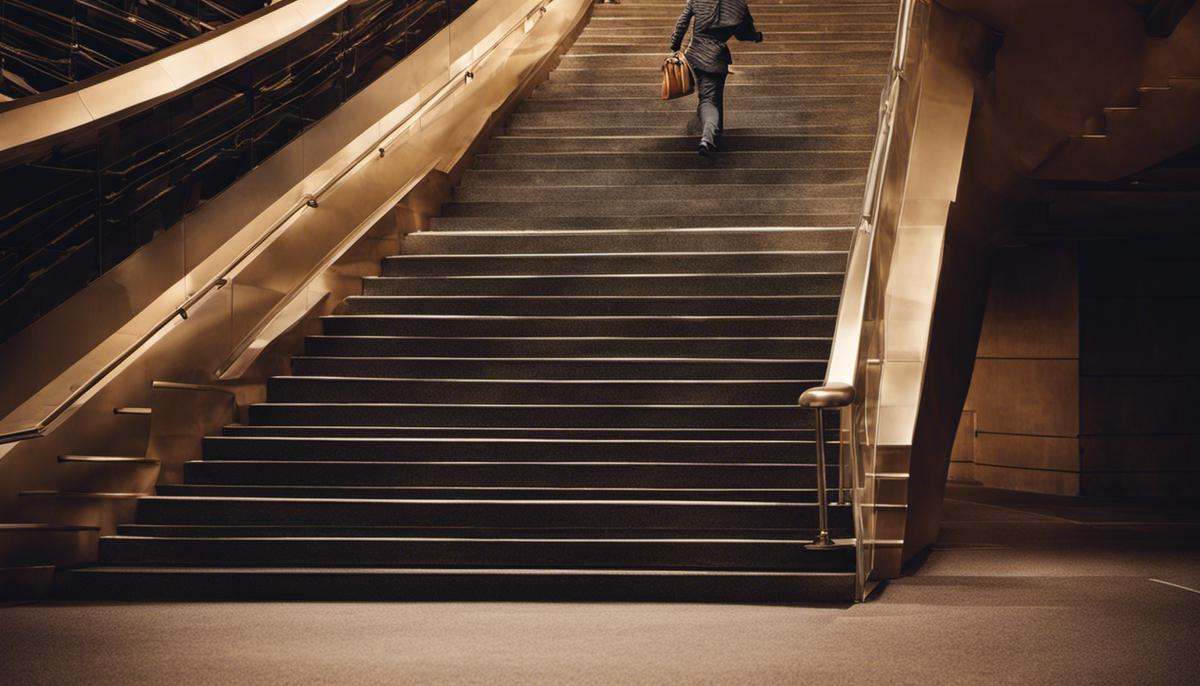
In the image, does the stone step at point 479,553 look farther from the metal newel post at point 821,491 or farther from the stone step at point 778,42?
the stone step at point 778,42

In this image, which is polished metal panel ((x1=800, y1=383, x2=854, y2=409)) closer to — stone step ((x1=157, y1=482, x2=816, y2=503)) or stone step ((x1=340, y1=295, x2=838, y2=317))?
stone step ((x1=157, y1=482, x2=816, y2=503))

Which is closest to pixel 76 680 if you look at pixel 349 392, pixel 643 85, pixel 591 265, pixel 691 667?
pixel 691 667

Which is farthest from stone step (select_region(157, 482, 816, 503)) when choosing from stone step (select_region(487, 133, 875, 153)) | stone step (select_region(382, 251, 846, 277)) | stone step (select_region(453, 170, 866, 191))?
stone step (select_region(487, 133, 875, 153))

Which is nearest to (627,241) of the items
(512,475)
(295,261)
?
(295,261)

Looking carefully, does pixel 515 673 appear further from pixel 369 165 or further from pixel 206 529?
pixel 369 165

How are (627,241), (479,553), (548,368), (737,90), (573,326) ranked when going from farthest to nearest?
(737,90) → (627,241) → (573,326) → (548,368) → (479,553)

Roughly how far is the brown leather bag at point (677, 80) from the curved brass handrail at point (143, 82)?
10.6 ft

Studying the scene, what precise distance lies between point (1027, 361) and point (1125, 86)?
6.19 meters

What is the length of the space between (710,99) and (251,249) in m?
4.42

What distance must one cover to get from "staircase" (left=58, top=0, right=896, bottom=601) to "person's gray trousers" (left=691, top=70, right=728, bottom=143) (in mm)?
283

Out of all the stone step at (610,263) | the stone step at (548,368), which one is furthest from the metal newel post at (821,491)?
the stone step at (610,263)

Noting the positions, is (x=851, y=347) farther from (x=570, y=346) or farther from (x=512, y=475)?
Answer: (x=570, y=346)

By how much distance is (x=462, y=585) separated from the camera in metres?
5.80

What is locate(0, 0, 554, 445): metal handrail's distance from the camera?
6.31 meters
